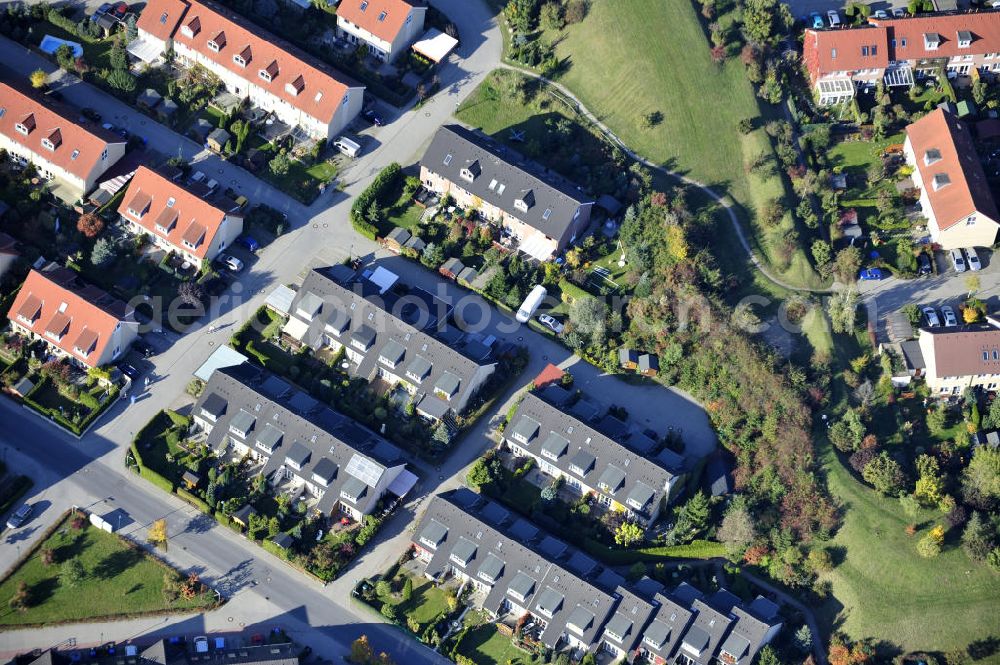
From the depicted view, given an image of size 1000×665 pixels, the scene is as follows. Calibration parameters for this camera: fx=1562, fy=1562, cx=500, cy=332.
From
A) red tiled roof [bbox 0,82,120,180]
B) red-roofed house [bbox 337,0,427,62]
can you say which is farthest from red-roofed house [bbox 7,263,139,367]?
red-roofed house [bbox 337,0,427,62]

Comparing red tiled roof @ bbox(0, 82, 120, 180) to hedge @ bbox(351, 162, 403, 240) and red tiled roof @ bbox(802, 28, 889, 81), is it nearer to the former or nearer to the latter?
hedge @ bbox(351, 162, 403, 240)

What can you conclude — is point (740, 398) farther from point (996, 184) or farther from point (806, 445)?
point (996, 184)

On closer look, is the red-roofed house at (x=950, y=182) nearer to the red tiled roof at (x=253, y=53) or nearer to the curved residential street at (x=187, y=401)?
the curved residential street at (x=187, y=401)

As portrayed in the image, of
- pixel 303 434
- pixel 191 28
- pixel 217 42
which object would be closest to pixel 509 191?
pixel 303 434

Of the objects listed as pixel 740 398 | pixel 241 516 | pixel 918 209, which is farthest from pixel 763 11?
pixel 241 516

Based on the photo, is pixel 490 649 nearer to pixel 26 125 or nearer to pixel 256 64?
pixel 256 64

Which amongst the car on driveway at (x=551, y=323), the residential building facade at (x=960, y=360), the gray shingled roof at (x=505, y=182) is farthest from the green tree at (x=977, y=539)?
the gray shingled roof at (x=505, y=182)
